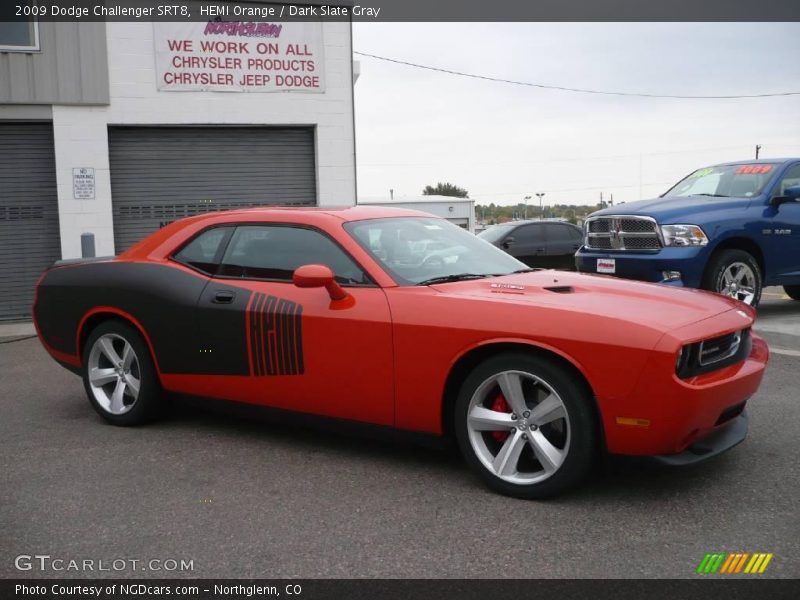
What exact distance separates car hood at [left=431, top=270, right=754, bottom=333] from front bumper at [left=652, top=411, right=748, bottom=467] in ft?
1.84

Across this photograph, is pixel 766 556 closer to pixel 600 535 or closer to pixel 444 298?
pixel 600 535

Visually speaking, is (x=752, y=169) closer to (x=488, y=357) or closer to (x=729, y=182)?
(x=729, y=182)

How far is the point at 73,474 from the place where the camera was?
4328mm

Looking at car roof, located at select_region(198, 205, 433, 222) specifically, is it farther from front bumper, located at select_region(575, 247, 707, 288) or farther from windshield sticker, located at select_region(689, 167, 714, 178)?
windshield sticker, located at select_region(689, 167, 714, 178)

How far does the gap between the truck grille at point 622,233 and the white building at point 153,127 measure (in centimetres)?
537

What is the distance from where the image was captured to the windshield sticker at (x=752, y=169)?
9473 millimetres

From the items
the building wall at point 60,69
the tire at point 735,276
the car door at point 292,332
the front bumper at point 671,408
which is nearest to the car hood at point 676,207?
the tire at point 735,276

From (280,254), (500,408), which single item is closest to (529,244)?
(280,254)

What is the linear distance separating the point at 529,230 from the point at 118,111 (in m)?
7.89

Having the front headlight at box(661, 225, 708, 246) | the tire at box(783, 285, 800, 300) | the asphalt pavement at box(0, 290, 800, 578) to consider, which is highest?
the front headlight at box(661, 225, 708, 246)

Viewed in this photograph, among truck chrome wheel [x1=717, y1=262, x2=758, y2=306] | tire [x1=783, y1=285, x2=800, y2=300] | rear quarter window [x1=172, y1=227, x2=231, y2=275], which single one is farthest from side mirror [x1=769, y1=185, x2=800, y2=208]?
rear quarter window [x1=172, y1=227, x2=231, y2=275]

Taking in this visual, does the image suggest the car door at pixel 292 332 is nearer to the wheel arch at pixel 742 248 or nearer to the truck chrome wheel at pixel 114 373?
the truck chrome wheel at pixel 114 373

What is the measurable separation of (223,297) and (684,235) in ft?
17.8

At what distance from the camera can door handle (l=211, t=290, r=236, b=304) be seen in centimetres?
473
